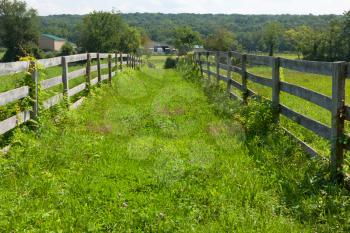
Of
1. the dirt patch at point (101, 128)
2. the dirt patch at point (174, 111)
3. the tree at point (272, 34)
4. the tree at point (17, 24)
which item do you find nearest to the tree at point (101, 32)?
the tree at point (17, 24)

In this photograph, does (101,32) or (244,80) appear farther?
(101,32)

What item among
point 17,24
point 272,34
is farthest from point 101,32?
point 272,34

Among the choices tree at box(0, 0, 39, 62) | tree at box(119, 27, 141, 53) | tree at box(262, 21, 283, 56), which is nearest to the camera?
tree at box(0, 0, 39, 62)

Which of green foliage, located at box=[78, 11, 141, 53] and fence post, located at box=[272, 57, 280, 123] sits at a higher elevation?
green foliage, located at box=[78, 11, 141, 53]

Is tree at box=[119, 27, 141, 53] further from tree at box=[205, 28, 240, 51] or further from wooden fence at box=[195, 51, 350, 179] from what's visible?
wooden fence at box=[195, 51, 350, 179]

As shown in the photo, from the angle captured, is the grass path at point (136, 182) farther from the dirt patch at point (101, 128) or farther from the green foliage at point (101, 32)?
the green foliage at point (101, 32)

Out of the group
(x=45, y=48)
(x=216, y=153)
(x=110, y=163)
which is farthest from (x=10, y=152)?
(x=45, y=48)

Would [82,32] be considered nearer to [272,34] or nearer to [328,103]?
[272,34]

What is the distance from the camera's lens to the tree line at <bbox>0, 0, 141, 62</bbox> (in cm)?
10181

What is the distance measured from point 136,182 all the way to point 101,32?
99081 millimetres

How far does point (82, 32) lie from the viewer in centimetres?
10631

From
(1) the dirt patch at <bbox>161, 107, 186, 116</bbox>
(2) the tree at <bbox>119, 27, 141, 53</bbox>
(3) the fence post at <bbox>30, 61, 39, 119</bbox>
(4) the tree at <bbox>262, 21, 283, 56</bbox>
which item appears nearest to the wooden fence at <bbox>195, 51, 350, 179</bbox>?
(1) the dirt patch at <bbox>161, 107, 186, 116</bbox>

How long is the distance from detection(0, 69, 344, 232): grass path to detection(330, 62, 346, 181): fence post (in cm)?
85

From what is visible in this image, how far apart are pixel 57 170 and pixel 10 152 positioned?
1014 millimetres
